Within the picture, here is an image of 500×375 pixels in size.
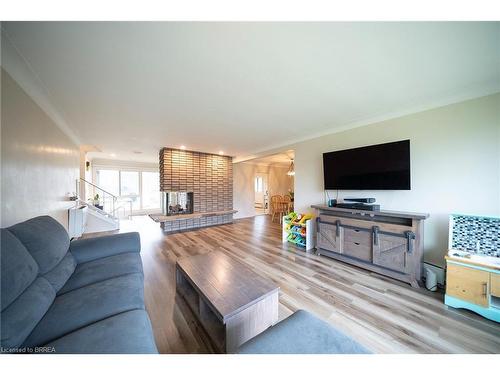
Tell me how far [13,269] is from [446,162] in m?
4.03

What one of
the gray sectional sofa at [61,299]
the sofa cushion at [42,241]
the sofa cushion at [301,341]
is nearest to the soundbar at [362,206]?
the sofa cushion at [301,341]

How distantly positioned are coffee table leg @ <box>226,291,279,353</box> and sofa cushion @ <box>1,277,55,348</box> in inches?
40.4

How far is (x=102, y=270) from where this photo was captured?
1.53m

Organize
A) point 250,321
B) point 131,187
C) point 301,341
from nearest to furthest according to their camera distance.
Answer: point 301,341
point 250,321
point 131,187

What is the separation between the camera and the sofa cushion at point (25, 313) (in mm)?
775

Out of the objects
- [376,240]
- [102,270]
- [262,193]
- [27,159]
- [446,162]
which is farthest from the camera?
[262,193]

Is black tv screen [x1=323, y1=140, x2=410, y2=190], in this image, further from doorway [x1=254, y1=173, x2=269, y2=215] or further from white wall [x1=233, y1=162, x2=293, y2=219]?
doorway [x1=254, y1=173, x2=269, y2=215]

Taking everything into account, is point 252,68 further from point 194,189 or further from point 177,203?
point 177,203

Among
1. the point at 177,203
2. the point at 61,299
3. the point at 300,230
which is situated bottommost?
the point at 300,230

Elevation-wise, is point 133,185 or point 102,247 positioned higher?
point 133,185

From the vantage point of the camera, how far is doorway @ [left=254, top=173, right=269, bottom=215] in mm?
7797

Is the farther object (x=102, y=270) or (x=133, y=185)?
(x=133, y=185)

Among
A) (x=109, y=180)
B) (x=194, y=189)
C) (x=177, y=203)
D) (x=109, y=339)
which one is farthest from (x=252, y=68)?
(x=109, y=180)
